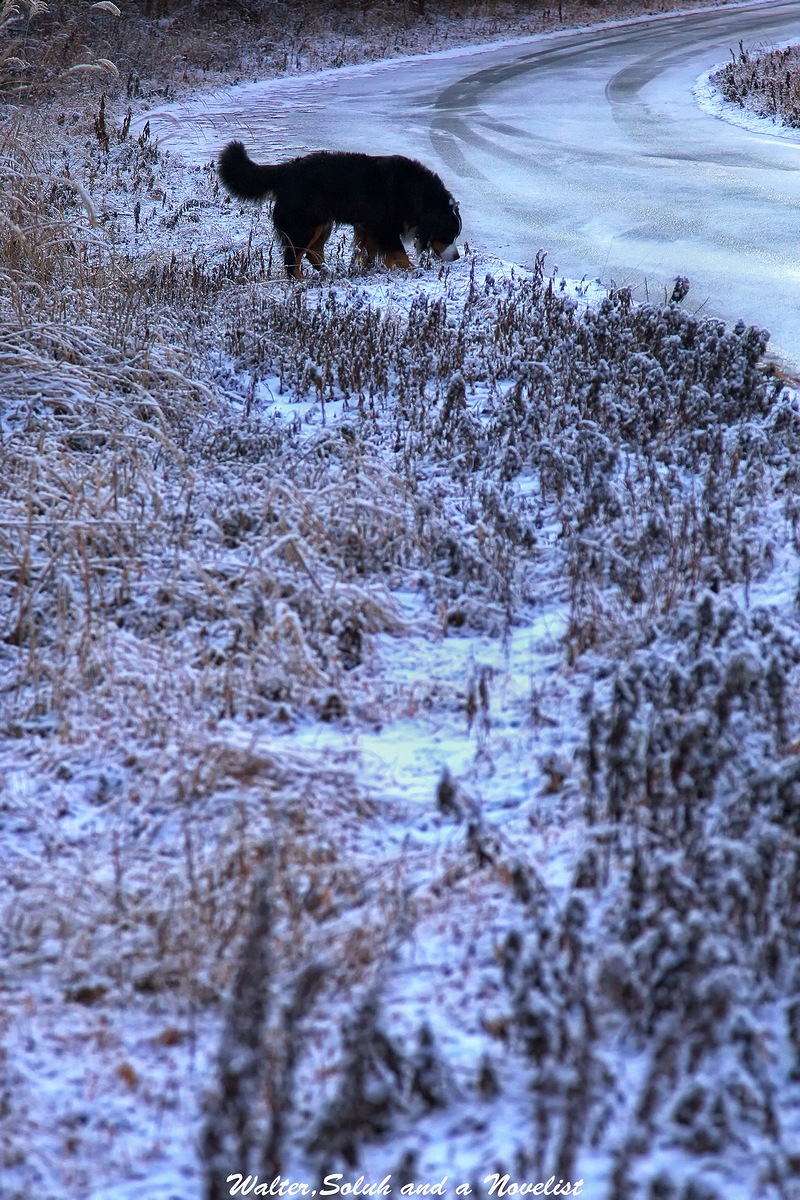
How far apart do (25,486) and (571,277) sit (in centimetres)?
497

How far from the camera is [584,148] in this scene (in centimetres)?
1309

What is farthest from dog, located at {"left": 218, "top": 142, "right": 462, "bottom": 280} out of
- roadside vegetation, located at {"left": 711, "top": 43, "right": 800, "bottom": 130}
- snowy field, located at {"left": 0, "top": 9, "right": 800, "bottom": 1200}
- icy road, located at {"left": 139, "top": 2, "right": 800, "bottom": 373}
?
roadside vegetation, located at {"left": 711, "top": 43, "right": 800, "bottom": 130}

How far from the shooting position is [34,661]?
3.71 meters

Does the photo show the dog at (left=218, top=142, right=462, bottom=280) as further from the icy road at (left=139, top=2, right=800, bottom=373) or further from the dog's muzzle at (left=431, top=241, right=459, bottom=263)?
the icy road at (left=139, top=2, right=800, bottom=373)

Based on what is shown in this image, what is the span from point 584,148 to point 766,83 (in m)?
5.90

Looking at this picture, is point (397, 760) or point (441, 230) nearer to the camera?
point (397, 760)

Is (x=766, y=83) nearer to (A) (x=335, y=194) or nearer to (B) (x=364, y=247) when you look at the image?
(B) (x=364, y=247)

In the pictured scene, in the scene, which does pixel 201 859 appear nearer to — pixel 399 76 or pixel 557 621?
pixel 557 621

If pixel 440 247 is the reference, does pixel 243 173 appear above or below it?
above

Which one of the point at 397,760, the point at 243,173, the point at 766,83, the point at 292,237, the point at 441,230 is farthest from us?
the point at 766,83

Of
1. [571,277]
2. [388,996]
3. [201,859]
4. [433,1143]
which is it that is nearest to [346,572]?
[201,859]

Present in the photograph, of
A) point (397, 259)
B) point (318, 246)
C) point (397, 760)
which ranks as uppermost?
point (318, 246)

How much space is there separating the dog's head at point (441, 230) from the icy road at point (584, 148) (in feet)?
2.10

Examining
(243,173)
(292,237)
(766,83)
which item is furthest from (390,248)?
Answer: (766,83)
